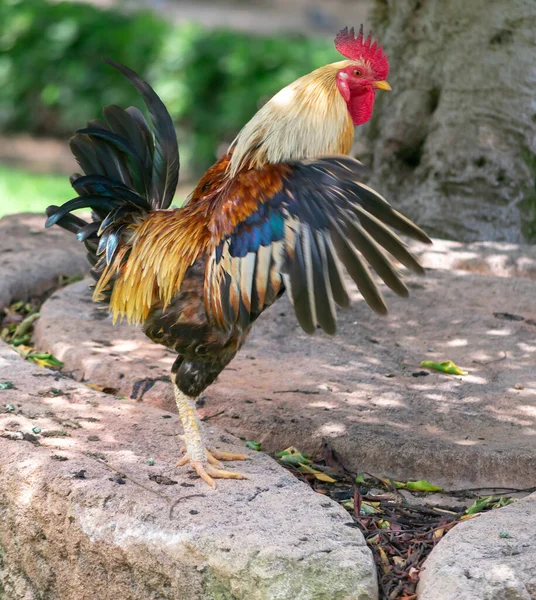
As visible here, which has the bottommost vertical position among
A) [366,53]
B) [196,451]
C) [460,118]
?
[196,451]

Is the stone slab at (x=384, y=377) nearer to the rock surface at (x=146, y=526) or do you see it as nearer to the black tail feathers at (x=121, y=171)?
the rock surface at (x=146, y=526)

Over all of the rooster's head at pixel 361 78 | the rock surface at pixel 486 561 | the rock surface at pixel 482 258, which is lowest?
the rock surface at pixel 486 561

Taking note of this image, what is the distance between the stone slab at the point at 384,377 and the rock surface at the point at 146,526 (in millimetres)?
602

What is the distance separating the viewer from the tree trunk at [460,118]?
7.41m

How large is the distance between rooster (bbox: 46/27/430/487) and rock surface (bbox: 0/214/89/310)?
231 centimetres

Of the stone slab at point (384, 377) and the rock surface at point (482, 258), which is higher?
the rock surface at point (482, 258)

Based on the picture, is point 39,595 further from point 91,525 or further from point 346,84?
point 346,84

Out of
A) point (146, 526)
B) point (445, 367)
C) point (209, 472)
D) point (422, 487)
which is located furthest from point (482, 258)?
point (146, 526)

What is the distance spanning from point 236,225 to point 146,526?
1393 millimetres

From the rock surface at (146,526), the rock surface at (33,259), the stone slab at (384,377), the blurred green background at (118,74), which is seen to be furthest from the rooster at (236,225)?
the blurred green background at (118,74)

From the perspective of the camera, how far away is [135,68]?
45.7 ft

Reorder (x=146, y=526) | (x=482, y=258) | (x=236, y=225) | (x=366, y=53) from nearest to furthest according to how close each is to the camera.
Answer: (x=146, y=526), (x=236, y=225), (x=366, y=53), (x=482, y=258)

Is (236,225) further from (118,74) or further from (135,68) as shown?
(118,74)

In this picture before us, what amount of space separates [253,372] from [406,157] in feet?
11.1
